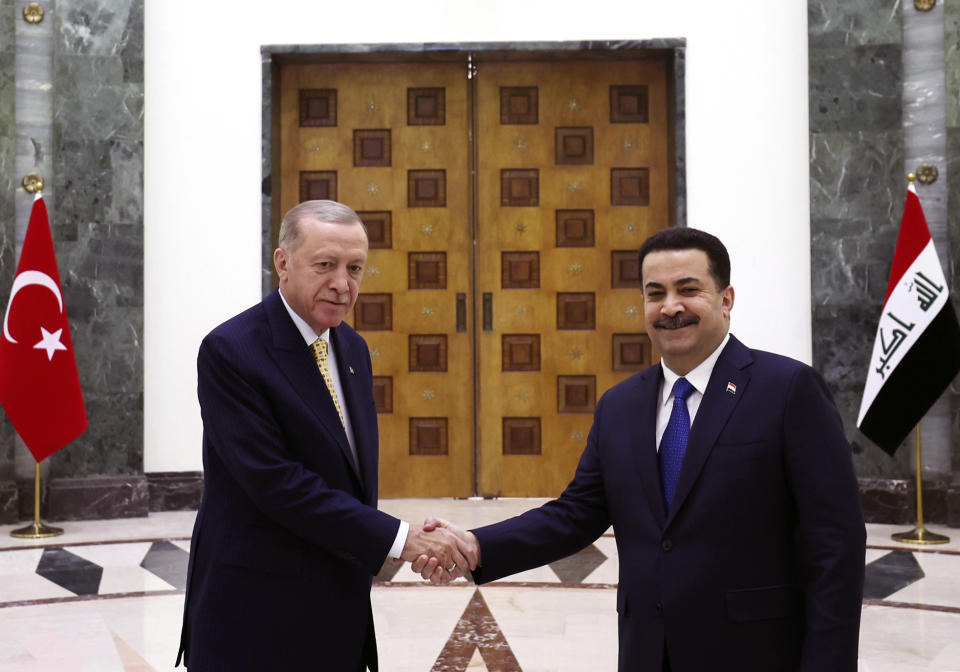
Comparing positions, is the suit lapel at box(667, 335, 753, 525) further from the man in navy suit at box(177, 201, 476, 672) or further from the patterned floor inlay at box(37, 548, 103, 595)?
the patterned floor inlay at box(37, 548, 103, 595)

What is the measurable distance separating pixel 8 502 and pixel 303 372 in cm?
462

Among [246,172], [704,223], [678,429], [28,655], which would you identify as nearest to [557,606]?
[28,655]

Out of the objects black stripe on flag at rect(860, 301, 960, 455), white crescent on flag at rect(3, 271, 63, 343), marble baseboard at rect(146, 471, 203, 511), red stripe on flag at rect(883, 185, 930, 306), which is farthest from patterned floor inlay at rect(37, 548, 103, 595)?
red stripe on flag at rect(883, 185, 930, 306)

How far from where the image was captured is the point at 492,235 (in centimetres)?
686

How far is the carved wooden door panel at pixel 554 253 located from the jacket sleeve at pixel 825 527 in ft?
16.1

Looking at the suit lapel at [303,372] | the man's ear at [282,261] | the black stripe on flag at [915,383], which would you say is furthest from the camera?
the black stripe on flag at [915,383]

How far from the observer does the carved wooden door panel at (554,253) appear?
269 inches

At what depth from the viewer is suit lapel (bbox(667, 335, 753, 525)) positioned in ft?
6.34

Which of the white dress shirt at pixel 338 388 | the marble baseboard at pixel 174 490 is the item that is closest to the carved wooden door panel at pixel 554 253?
the marble baseboard at pixel 174 490

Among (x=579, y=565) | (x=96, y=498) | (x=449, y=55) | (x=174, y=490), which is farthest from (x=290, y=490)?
(x=449, y=55)

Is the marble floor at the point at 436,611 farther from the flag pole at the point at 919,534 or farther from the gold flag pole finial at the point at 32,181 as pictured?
the gold flag pole finial at the point at 32,181

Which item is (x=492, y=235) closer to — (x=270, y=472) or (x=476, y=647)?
(x=476, y=647)

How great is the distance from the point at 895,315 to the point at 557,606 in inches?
105

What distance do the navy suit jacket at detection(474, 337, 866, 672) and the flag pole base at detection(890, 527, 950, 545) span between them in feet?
13.4
